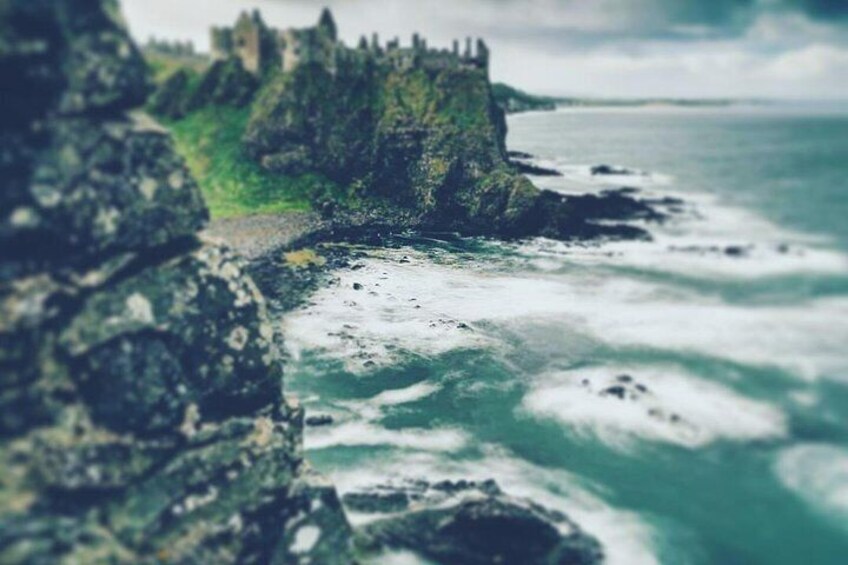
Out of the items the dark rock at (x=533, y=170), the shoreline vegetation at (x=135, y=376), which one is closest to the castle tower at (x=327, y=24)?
→ the dark rock at (x=533, y=170)

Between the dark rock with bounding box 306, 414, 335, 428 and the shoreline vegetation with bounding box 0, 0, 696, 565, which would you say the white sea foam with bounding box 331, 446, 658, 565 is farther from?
the dark rock with bounding box 306, 414, 335, 428

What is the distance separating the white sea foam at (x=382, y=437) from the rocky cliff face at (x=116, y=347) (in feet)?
29.2

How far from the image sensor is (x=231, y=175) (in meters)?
72.2

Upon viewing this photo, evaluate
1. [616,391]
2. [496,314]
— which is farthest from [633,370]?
[496,314]

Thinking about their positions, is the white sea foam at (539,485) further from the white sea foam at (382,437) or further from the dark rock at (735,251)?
the dark rock at (735,251)

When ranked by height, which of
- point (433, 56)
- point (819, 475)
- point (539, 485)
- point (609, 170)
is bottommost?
point (539, 485)

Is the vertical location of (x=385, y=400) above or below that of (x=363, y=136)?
below

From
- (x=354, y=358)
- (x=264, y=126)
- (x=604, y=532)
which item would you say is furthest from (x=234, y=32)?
(x=604, y=532)

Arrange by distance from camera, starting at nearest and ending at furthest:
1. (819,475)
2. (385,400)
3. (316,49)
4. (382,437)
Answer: (819,475)
(382,437)
(385,400)
(316,49)

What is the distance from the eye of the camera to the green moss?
6238 centimetres

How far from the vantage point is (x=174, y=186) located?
20.5 m

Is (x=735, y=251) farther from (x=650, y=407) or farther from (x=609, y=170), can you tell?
(x=609, y=170)

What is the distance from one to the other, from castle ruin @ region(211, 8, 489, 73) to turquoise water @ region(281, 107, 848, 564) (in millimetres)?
30167

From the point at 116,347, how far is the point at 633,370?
26426 millimetres
